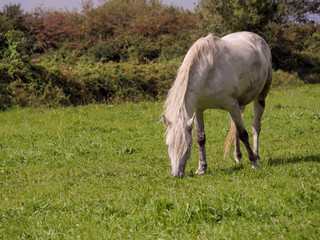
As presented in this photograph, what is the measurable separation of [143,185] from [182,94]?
4.74ft

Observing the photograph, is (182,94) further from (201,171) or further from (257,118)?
(257,118)

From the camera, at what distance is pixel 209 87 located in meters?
6.08

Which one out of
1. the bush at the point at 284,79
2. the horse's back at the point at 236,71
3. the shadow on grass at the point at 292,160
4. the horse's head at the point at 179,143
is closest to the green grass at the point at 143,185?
the shadow on grass at the point at 292,160

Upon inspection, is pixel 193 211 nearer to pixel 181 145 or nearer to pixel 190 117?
pixel 181 145

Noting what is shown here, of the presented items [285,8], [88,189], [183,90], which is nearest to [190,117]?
[183,90]

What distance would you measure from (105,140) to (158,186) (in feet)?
14.0

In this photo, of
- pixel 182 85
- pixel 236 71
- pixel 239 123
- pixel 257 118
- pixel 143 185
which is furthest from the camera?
pixel 257 118

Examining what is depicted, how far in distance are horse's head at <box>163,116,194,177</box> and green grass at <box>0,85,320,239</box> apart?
0.25 meters

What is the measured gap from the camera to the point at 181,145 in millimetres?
5477

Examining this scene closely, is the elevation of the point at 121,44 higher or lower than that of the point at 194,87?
lower

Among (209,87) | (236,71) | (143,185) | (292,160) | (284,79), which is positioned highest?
(236,71)

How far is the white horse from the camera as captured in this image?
5.57m

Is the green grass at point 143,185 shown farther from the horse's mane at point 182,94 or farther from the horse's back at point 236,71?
the horse's back at point 236,71

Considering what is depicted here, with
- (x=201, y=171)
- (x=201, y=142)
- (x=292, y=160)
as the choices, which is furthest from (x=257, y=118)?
(x=201, y=171)
